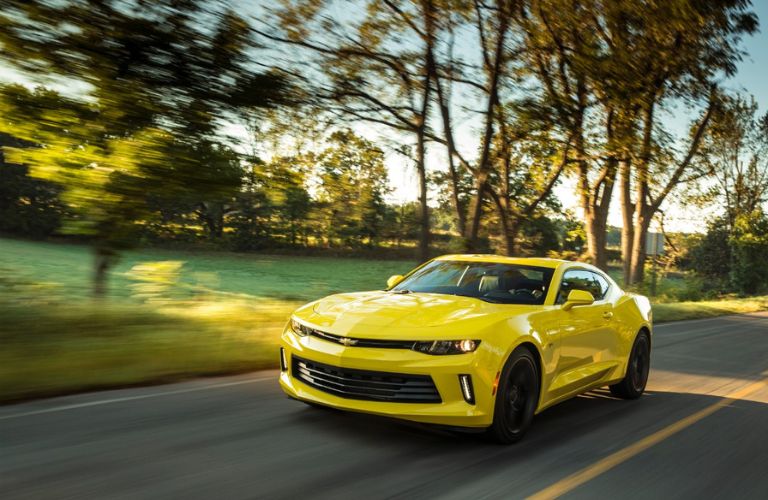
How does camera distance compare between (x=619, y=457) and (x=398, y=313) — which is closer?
(x=619, y=457)

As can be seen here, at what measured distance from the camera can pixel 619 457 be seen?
512 centimetres

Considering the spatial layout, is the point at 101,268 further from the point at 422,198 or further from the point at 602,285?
the point at 422,198

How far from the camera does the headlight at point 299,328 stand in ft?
17.7

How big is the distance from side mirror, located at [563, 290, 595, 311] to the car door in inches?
2.0

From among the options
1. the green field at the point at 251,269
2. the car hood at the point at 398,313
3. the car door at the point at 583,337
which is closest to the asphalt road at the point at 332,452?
the car door at the point at 583,337

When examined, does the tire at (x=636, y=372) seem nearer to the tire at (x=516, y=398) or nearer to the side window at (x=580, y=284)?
the side window at (x=580, y=284)

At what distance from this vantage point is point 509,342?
509 centimetres

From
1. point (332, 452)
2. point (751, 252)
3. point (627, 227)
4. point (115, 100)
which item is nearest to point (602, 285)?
point (332, 452)

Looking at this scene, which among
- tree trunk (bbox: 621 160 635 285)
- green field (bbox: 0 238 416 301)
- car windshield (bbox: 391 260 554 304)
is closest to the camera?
car windshield (bbox: 391 260 554 304)

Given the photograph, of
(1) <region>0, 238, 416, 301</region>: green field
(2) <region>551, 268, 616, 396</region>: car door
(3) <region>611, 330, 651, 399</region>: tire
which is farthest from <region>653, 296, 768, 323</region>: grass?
(2) <region>551, 268, 616, 396</region>: car door

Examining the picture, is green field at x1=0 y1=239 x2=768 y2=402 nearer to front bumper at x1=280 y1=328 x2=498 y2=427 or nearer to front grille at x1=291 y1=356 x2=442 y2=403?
front grille at x1=291 y1=356 x2=442 y2=403

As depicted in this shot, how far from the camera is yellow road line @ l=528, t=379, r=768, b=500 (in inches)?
170

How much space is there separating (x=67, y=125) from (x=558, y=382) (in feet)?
21.1

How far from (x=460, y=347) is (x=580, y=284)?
241 centimetres
